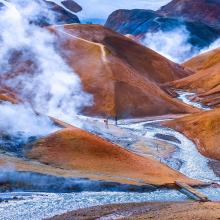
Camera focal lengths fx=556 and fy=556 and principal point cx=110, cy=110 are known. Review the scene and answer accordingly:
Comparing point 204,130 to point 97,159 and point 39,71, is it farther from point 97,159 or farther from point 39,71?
point 39,71

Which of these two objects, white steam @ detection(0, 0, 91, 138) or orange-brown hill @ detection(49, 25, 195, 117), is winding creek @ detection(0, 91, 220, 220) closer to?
white steam @ detection(0, 0, 91, 138)

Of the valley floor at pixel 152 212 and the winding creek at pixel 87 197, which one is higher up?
the valley floor at pixel 152 212

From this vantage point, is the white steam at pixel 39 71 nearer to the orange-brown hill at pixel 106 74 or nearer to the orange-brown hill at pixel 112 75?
the orange-brown hill at pixel 106 74

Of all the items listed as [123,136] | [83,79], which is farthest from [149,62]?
[123,136]

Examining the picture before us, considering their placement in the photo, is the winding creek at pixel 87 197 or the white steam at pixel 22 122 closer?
the winding creek at pixel 87 197

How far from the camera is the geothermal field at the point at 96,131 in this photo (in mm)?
41844

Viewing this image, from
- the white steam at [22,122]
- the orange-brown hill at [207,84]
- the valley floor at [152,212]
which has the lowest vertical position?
the orange-brown hill at [207,84]

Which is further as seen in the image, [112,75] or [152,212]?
[112,75]

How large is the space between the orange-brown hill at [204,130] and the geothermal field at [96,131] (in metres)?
0.21

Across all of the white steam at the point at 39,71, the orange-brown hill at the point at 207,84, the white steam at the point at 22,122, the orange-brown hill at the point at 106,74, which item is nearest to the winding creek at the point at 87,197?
the white steam at the point at 22,122

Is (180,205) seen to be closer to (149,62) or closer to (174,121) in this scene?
(174,121)

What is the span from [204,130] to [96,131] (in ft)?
50.8

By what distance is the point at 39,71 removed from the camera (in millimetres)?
111438

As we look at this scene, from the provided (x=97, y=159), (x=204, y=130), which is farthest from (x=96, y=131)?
(x=97, y=159)
